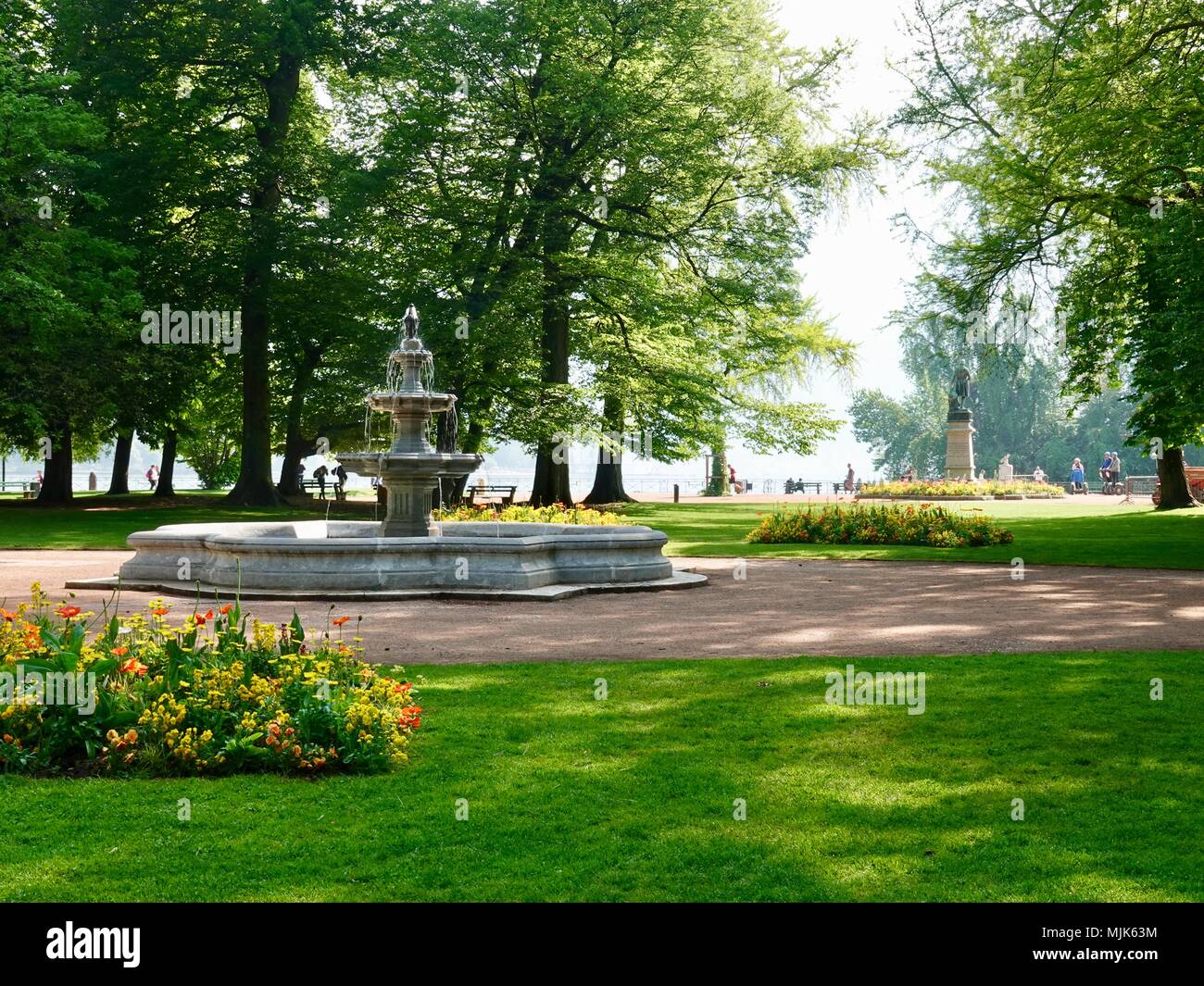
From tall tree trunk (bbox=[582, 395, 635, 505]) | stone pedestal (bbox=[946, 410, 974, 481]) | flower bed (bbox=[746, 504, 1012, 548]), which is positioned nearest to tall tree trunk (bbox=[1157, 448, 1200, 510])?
flower bed (bbox=[746, 504, 1012, 548])

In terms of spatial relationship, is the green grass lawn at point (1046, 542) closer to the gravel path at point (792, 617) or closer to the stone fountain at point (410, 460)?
the gravel path at point (792, 617)

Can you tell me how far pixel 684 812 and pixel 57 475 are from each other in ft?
110

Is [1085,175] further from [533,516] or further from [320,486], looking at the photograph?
[320,486]

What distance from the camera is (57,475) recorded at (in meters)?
34.8

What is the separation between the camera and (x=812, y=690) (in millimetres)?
8672

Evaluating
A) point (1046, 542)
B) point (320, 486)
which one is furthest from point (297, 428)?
point (1046, 542)

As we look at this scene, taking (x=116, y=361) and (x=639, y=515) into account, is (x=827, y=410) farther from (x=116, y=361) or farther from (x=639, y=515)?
(x=116, y=361)

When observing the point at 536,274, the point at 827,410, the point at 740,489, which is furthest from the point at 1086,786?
the point at 740,489

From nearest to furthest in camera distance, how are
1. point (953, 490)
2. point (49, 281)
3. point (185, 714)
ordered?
point (185, 714), point (49, 281), point (953, 490)

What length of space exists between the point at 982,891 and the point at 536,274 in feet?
85.4

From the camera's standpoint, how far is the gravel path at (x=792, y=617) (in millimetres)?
10820

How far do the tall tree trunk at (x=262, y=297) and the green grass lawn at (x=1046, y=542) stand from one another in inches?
436

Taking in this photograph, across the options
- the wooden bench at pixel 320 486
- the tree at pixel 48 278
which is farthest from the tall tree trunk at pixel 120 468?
the tree at pixel 48 278

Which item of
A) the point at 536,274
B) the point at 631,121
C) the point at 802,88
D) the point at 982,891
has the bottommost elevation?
the point at 982,891
